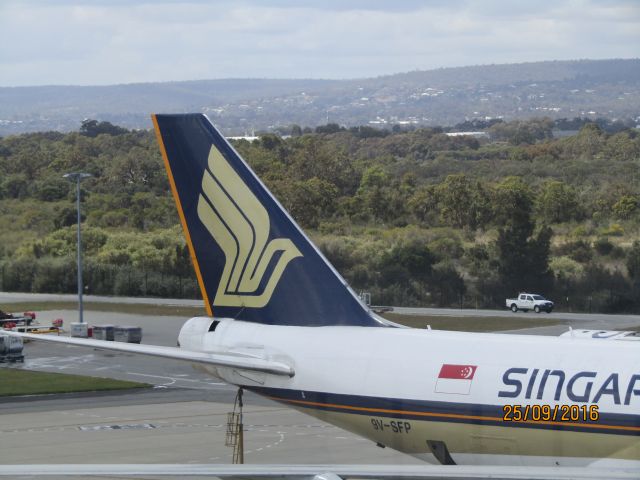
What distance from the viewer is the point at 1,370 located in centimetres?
5675

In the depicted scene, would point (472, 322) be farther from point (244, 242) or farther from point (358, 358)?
point (358, 358)

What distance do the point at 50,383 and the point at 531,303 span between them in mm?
44080

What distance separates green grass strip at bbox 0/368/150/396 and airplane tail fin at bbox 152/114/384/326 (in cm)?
2619

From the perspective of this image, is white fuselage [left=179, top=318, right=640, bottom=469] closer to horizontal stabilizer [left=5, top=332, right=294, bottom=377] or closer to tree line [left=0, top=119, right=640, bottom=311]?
horizontal stabilizer [left=5, top=332, right=294, bottom=377]

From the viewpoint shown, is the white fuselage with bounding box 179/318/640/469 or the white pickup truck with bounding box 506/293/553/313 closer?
the white fuselage with bounding box 179/318/640/469

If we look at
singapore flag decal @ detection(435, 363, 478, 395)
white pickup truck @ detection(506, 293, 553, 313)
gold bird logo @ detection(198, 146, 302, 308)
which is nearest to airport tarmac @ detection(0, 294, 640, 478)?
singapore flag decal @ detection(435, 363, 478, 395)

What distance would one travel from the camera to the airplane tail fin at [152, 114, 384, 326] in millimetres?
25156

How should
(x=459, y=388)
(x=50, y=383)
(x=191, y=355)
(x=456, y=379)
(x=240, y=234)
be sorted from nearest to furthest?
(x=459, y=388), (x=456, y=379), (x=191, y=355), (x=240, y=234), (x=50, y=383)

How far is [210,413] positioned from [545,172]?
134381 millimetres

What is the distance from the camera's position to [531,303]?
85688 millimetres

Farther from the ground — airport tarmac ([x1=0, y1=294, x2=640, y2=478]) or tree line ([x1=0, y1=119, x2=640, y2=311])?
airport tarmac ([x1=0, y1=294, x2=640, y2=478])

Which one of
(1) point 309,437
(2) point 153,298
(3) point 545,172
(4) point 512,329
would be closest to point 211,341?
(1) point 309,437

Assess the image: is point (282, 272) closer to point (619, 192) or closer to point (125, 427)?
point (125, 427)
